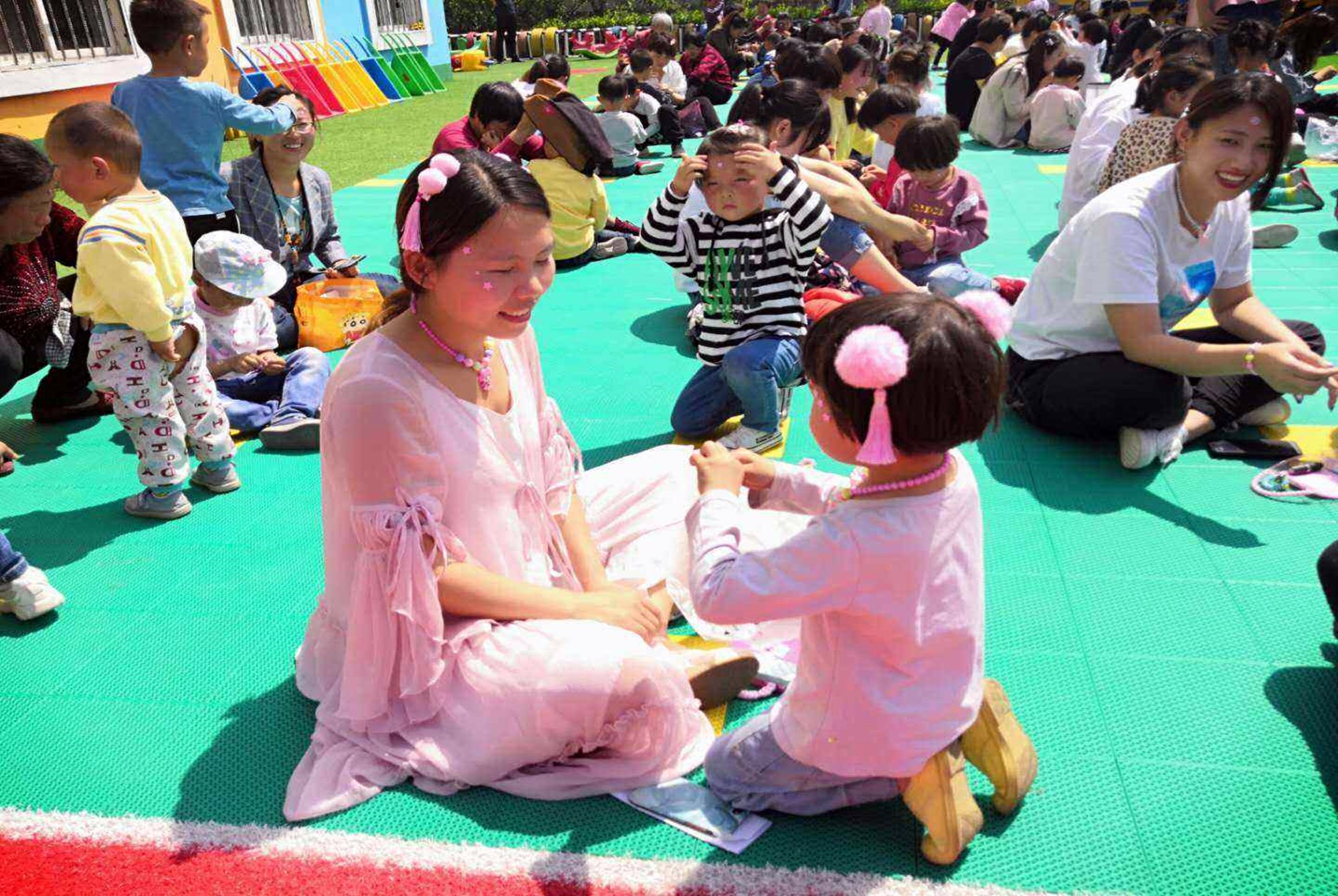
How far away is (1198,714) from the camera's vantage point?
6.98ft

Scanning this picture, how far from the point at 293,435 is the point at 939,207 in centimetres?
337

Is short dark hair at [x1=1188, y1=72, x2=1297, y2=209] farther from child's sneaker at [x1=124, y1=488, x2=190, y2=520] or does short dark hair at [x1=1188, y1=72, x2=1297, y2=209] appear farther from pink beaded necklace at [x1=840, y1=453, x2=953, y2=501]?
child's sneaker at [x1=124, y1=488, x2=190, y2=520]

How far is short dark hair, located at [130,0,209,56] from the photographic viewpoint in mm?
4082

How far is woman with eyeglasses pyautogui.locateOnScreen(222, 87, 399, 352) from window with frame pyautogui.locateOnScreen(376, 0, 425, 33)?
1549cm

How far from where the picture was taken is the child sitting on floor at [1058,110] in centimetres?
921

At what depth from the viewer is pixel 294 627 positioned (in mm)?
2572

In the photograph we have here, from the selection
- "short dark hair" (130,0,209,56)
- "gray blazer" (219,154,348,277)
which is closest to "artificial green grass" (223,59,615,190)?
"gray blazer" (219,154,348,277)

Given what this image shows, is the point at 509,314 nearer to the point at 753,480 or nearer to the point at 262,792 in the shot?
the point at 753,480

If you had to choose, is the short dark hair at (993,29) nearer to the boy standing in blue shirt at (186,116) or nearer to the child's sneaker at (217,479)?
the boy standing in blue shirt at (186,116)

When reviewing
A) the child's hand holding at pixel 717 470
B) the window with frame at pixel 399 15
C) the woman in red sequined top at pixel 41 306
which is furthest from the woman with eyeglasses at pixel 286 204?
the window with frame at pixel 399 15

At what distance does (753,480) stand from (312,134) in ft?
12.6

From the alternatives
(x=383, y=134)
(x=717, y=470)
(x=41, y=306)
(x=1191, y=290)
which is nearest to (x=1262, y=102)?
(x=1191, y=290)

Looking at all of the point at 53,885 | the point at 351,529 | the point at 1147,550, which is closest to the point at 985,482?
the point at 1147,550

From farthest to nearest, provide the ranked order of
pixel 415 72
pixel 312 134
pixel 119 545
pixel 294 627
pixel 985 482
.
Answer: pixel 415 72, pixel 312 134, pixel 985 482, pixel 119 545, pixel 294 627
